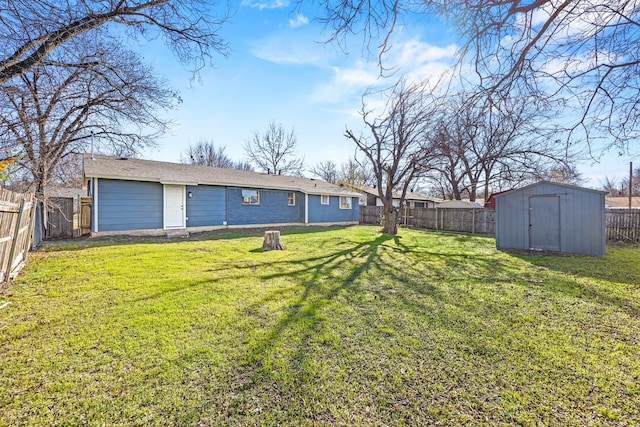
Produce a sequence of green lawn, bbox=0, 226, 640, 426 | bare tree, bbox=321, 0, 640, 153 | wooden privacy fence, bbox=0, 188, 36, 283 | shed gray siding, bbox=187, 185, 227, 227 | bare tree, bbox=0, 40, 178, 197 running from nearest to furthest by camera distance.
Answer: green lawn, bbox=0, 226, 640, 426 < bare tree, bbox=321, 0, 640, 153 < wooden privacy fence, bbox=0, 188, 36, 283 < bare tree, bbox=0, 40, 178, 197 < shed gray siding, bbox=187, 185, 227, 227

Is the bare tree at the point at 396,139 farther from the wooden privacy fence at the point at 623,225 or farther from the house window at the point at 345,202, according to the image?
the wooden privacy fence at the point at 623,225

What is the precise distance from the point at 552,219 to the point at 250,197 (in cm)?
1258

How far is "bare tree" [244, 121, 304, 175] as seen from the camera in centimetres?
3038

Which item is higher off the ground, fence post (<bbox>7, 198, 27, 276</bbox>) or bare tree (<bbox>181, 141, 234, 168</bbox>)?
bare tree (<bbox>181, 141, 234, 168</bbox>)

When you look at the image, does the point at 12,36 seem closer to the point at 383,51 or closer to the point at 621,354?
the point at 383,51

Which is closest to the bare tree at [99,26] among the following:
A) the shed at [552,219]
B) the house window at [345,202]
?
the shed at [552,219]

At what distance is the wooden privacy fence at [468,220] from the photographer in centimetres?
1030

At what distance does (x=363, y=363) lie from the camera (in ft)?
8.07

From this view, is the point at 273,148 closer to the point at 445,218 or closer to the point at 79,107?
the point at 445,218

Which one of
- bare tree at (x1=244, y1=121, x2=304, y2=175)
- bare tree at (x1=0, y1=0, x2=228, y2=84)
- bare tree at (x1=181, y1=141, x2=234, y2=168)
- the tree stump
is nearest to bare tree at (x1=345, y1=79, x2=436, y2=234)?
the tree stump

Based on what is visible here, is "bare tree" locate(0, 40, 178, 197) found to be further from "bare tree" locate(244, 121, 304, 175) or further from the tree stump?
"bare tree" locate(244, 121, 304, 175)

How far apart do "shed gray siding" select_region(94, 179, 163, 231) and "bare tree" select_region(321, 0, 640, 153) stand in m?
10.4

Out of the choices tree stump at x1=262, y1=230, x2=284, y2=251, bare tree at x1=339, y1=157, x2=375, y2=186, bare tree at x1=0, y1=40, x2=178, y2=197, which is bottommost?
tree stump at x1=262, y1=230, x2=284, y2=251

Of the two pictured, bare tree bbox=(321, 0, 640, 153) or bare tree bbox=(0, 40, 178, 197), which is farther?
bare tree bbox=(0, 40, 178, 197)
